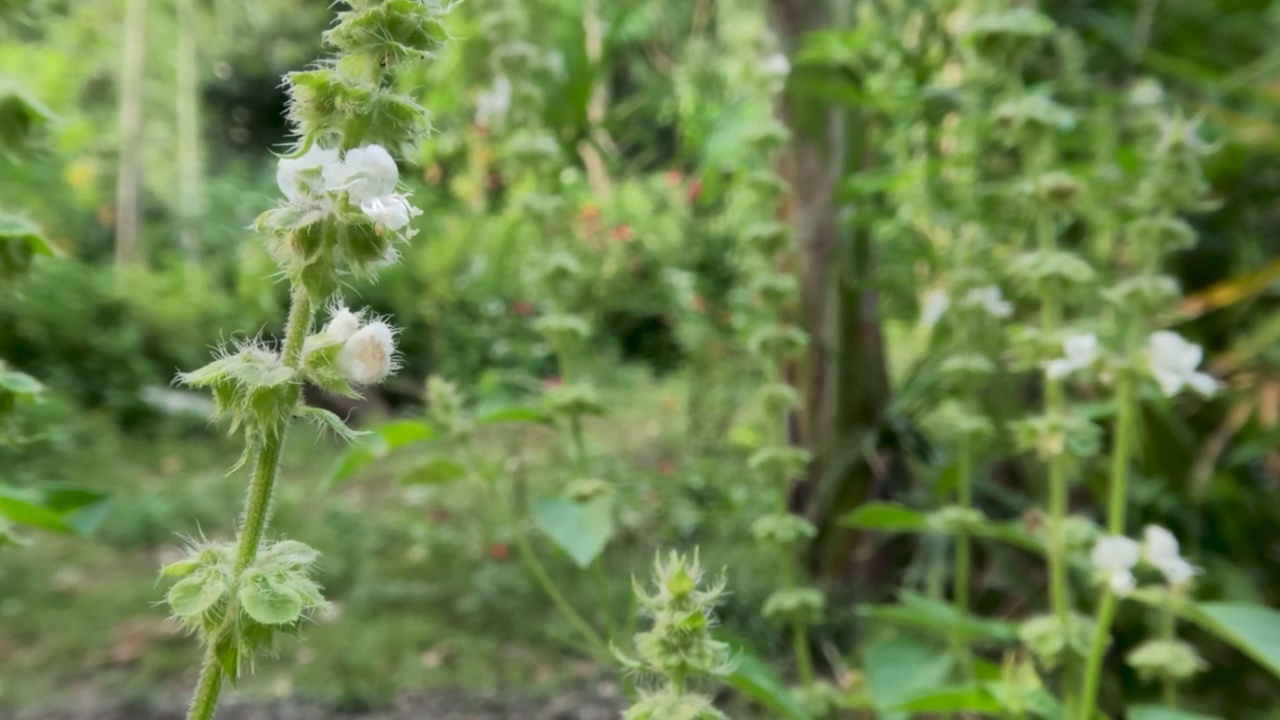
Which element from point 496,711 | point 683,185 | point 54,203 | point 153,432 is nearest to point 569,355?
point 496,711

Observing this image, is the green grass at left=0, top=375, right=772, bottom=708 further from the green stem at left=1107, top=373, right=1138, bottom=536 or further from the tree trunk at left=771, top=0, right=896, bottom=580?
the green stem at left=1107, top=373, right=1138, bottom=536

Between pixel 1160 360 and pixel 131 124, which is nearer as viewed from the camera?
pixel 1160 360

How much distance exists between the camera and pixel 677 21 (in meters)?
1.48

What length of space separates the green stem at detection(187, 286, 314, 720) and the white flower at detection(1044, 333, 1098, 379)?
45cm

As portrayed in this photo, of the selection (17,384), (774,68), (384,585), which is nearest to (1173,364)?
(774,68)

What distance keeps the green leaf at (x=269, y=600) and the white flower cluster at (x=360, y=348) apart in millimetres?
66

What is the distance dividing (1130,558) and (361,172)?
0.50 metres

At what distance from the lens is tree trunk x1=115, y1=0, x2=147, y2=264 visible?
2.51 metres

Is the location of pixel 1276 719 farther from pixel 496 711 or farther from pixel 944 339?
pixel 496 711

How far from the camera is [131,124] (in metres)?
2.65

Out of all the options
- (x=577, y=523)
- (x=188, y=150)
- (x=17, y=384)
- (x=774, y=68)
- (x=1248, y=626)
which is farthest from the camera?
(x=188, y=150)

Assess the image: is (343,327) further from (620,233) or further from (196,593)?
(620,233)

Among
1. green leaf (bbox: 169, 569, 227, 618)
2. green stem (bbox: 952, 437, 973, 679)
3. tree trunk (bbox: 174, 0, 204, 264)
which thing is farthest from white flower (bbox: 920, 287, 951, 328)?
tree trunk (bbox: 174, 0, 204, 264)

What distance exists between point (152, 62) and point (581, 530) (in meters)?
3.37
